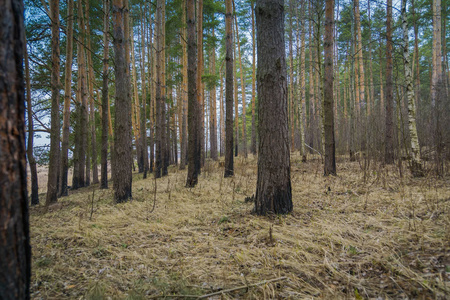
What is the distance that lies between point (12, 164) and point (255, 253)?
2124 millimetres

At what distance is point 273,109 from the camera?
131 inches

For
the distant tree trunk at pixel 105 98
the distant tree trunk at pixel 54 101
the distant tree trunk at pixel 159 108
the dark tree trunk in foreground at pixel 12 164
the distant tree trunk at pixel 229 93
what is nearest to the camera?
the dark tree trunk in foreground at pixel 12 164

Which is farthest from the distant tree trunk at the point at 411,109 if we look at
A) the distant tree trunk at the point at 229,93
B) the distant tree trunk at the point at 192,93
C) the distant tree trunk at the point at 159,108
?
the distant tree trunk at the point at 159,108

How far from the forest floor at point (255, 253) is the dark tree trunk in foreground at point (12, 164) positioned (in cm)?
90

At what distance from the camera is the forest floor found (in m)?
1.72

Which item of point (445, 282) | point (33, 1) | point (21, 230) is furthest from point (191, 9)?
point (445, 282)

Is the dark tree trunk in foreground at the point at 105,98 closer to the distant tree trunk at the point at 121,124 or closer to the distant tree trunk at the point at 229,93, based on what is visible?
the distant tree trunk at the point at 121,124

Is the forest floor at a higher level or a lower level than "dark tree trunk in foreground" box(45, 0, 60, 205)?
lower

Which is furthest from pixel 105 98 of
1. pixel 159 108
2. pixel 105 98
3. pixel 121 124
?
pixel 121 124

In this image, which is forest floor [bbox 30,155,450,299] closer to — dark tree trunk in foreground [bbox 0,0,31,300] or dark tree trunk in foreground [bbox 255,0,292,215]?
dark tree trunk in foreground [bbox 255,0,292,215]

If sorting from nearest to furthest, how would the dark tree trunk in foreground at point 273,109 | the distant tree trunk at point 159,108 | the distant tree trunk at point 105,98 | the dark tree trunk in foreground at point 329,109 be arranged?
the dark tree trunk in foreground at point 273,109
the dark tree trunk in foreground at point 329,109
the distant tree trunk at point 105,98
the distant tree trunk at point 159,108

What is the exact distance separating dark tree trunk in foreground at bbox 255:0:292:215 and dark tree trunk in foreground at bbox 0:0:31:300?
2.81 m

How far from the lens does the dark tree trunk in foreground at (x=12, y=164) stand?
3.31 feet

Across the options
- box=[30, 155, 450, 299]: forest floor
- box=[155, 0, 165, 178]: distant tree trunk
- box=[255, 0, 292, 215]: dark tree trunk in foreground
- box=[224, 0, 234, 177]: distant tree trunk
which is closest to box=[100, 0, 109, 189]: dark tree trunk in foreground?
box=[155, 0, 165, 178]: distant tree trunk
